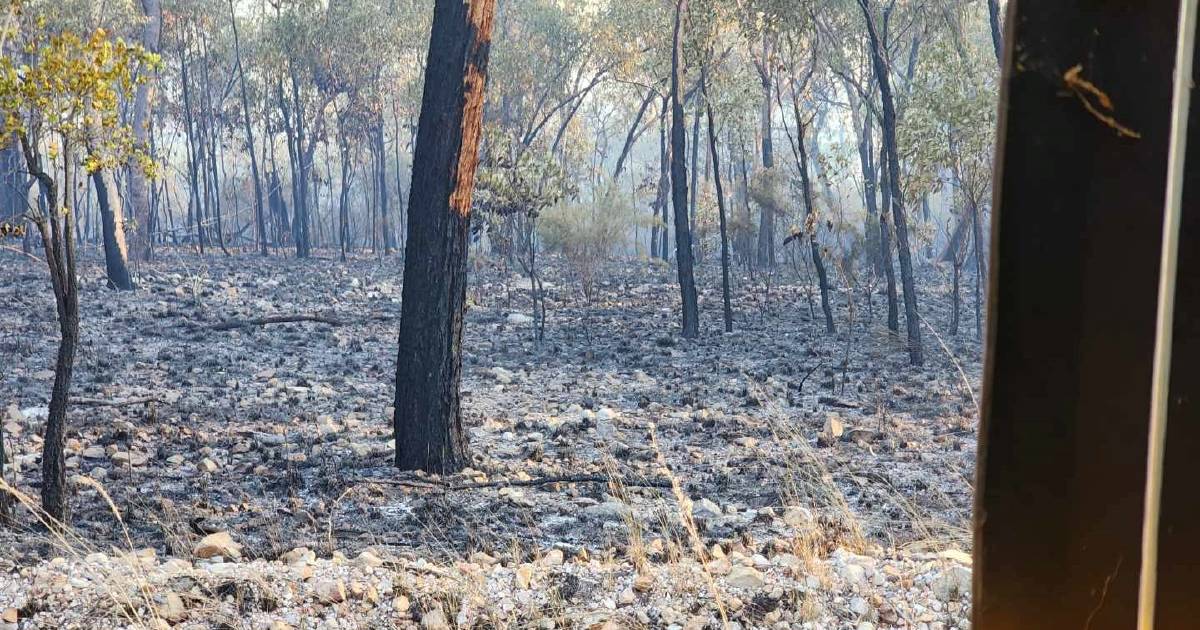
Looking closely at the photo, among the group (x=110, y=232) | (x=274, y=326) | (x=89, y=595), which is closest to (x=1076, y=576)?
(x=89, y=595)

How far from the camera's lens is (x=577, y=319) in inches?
699

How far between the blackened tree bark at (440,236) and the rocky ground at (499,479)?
1.29 feet

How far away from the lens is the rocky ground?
145 inches

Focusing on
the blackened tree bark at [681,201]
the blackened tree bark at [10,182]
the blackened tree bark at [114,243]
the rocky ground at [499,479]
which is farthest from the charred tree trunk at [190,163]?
the blackened tree bark at [681,201]

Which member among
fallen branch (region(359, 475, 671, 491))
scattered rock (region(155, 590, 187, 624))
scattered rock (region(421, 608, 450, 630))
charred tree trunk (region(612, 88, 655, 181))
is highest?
charred tree trunk (region(612, 88, 655, 181))

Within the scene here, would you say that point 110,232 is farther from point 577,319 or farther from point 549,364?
point 549,364

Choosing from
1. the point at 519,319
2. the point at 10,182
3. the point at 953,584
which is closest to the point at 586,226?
the point at 519,319

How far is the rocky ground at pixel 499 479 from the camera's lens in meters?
3.68

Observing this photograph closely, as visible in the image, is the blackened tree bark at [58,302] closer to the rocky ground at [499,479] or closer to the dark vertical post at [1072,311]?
the rocky ground at [499,479]

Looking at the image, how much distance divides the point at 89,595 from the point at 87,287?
54.9 ft

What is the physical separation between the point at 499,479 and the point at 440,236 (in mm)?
1651

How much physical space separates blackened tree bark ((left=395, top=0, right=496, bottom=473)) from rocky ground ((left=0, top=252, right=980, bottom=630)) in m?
0.39

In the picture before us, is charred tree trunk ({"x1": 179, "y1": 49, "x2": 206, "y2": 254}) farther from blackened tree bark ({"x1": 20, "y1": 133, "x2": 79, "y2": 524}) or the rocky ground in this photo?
blackened tree bark ({"x1": 20, "y1": 133, "x2": 79, "y2": 524})

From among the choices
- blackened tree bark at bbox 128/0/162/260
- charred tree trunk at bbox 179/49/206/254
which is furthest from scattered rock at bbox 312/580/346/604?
charred tree trunk at bbox 179/49/206/254
